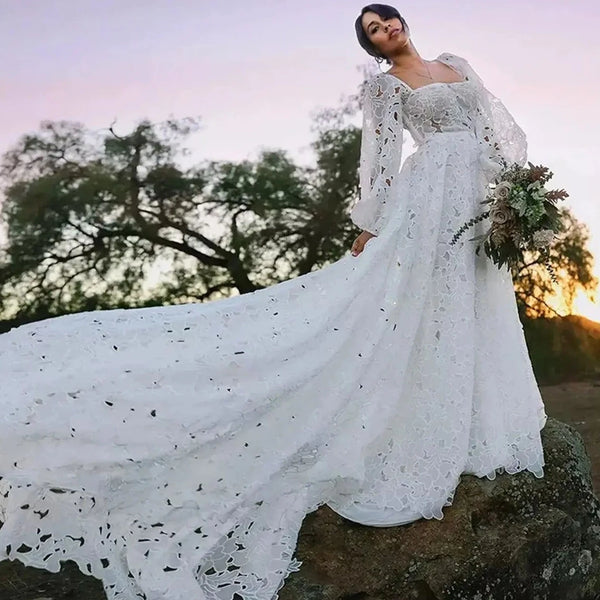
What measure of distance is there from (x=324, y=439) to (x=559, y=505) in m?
1.20

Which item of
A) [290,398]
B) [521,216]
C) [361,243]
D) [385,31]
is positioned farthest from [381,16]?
[290,398]

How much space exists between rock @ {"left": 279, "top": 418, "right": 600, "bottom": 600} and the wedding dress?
0.09 meters

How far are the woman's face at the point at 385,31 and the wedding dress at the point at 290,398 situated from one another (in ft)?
0.65

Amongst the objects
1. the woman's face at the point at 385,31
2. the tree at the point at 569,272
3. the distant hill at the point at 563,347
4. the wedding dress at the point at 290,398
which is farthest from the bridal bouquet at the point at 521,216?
the distant hill at the point at 563,347

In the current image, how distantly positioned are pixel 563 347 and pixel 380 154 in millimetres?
9225

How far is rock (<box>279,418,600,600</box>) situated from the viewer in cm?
321

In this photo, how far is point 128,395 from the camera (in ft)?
9.77

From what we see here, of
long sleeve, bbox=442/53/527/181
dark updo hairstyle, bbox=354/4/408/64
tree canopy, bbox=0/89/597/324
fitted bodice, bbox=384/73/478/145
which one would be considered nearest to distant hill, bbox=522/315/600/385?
tree canopy, bbox=0/89/597/324

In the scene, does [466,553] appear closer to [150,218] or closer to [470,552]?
[470,552]

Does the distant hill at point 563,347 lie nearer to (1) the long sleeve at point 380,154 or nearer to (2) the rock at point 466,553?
(1) the long sleeve at point 380,154

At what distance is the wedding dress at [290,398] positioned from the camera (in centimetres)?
289

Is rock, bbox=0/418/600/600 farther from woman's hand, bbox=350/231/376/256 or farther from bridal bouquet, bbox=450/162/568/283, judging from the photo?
woman's hand, bbox=350/231/376/256

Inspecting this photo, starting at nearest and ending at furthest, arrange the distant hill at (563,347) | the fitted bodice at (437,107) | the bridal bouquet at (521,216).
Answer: the bridal bouquet at (521,216) → the fitted bodice at (437,107) → the distant hill at (563,347)

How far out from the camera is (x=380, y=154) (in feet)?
13.3
